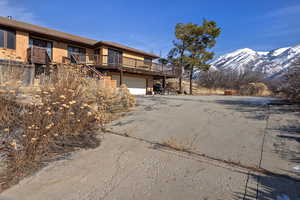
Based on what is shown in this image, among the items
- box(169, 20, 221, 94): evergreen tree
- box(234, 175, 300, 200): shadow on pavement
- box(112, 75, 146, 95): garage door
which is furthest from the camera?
box(169, 20, 221, 94): evergreen tree

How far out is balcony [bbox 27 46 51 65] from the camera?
11.7 m

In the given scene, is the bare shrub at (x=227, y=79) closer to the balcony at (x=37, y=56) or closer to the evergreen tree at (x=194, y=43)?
the evergreen tree at (x=194, y=43)

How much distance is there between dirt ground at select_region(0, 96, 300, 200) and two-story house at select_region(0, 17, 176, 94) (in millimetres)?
8678

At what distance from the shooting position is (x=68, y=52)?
14.6 m

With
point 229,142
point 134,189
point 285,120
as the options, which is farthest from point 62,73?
point 285,120

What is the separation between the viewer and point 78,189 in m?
2.09

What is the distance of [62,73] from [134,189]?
3201mm

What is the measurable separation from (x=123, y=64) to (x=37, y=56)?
21.7 feet

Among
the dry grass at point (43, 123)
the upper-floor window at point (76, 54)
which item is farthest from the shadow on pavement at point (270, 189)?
the upper-floor window at point (76, 54)

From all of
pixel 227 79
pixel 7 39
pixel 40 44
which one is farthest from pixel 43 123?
pixel 227 79

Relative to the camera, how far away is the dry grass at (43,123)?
257 centimetres

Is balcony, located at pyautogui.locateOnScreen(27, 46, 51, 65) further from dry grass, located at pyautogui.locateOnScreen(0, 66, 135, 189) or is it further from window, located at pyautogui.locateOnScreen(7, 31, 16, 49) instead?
dry grass, located at pyautogui.locateOnScreen(0, 66, 135, 189)

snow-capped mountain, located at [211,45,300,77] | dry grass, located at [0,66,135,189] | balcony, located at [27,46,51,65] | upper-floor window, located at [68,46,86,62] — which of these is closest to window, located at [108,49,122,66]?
upper-floor window, located at [68,46,86,62]

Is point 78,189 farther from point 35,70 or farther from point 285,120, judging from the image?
point 35,70
